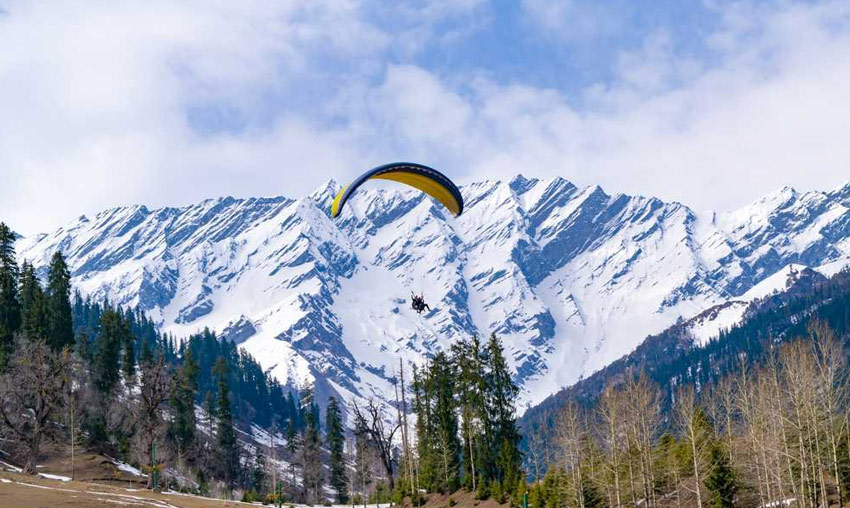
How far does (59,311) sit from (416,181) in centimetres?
7220

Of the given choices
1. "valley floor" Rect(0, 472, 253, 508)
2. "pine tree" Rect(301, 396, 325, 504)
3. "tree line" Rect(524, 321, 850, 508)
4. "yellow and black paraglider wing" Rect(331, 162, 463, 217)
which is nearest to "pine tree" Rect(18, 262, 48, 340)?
"pine tree" Rect(301, 396, 325, 504)

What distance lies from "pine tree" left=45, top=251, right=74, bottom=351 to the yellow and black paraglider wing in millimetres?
65708

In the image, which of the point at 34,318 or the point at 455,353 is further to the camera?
the point at 34,318

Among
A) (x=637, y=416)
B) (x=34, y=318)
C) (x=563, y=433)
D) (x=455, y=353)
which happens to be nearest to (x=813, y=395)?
(x=637, y=416)

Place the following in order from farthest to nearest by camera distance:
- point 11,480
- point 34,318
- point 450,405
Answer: point 34,318, point 450,405, point 11,480

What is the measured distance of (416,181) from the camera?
61.8 meters

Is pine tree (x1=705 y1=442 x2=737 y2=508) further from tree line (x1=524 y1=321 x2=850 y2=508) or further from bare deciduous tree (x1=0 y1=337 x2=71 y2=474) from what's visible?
bare deciduous tree (x1=0 y1=337 x2=71 y2=474)

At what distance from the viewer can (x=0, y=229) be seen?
4326 inches

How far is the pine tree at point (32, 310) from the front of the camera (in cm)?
10781

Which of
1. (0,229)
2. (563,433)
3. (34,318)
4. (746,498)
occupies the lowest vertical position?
(746,498)

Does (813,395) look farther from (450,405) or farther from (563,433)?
(450,405)

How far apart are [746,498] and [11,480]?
163 feet

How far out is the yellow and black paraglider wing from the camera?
187ft

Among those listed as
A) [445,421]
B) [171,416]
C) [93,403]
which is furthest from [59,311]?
[445,421]
